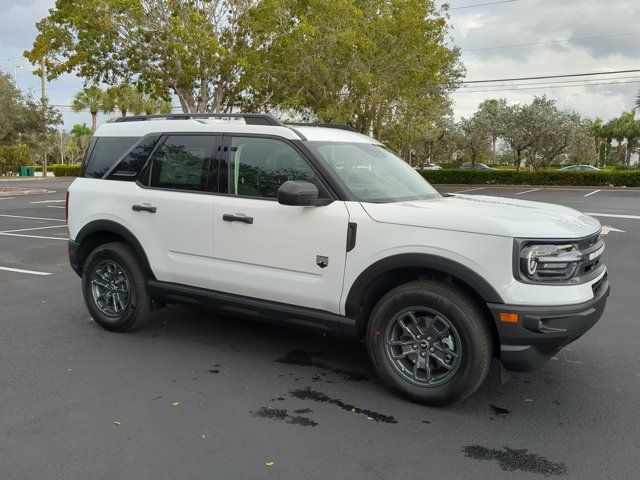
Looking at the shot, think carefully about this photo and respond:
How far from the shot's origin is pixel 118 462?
9.83 ft

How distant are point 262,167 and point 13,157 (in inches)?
1777

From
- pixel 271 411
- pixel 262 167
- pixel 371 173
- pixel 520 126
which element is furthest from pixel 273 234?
pixel 520 126

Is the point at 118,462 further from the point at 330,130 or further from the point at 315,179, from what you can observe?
the point at 330,130

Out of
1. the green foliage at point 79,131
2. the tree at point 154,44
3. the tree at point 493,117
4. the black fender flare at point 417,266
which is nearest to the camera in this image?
the black fender flare at point 417,266

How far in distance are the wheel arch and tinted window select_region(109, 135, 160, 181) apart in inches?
94.0

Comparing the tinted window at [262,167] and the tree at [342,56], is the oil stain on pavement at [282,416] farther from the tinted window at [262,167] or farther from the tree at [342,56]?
the tree at [342,56]

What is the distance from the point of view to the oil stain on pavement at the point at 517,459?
2.96 meters

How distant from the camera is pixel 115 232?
16.6 ft

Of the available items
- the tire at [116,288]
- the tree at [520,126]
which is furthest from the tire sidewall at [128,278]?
the tree at [520,126]

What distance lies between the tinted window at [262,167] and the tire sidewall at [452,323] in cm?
113

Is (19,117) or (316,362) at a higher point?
(19,117)

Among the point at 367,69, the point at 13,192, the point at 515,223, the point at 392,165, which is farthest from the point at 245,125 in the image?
the point at 13,192

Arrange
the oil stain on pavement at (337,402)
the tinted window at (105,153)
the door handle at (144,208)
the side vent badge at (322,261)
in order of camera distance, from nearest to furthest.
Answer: the oil stain on pavement at (337,402)
the side vent badge at (322,261)
the door handle at (144,208)
the tinted window at (105,153)

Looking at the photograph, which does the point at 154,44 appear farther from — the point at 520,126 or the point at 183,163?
the point at 520,126
